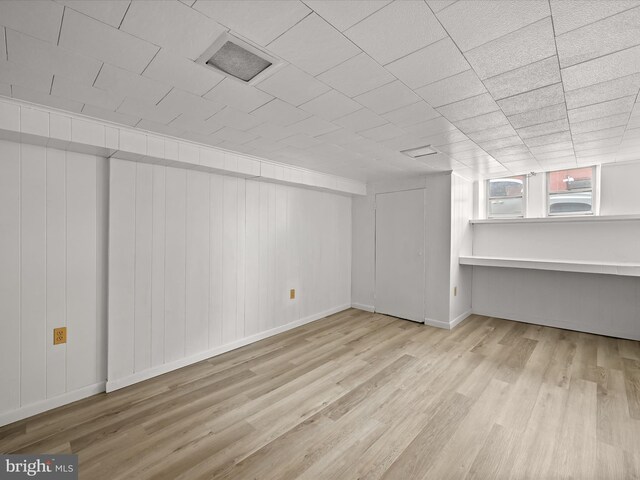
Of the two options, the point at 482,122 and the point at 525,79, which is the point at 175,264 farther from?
the point at 525,79

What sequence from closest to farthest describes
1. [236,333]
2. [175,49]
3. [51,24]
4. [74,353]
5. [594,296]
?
[51,24]
[175,49]
[74,353]
[236,333]
[594,296]

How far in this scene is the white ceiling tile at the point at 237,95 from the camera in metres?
1.94

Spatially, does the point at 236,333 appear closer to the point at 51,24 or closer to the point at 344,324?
the point at 344,324

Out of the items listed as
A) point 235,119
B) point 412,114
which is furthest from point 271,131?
point 412,114

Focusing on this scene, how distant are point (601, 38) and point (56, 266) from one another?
3.96m

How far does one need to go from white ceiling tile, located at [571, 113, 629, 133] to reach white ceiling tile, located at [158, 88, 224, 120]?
304cm

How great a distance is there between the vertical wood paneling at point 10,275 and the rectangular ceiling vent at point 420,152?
11.6 feet

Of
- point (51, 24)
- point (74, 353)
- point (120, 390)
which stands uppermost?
point (51, 24)

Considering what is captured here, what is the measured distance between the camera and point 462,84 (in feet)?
6.25

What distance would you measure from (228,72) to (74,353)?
8.86ft

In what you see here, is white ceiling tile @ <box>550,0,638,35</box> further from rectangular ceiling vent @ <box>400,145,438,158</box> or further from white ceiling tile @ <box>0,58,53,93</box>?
white ceiling tile @ <box>0,58,53,93</box>

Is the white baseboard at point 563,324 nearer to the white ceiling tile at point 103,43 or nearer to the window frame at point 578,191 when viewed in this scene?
the window frame at point 578,191

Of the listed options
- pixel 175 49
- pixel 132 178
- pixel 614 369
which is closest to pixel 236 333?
pixel 132 178

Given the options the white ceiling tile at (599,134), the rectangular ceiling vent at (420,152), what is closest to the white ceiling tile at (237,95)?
the rectangular ceiling vent at (420,152)
